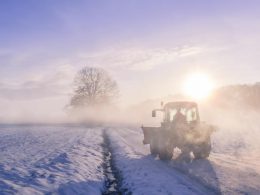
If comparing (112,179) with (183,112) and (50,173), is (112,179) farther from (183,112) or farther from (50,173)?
(183,112)

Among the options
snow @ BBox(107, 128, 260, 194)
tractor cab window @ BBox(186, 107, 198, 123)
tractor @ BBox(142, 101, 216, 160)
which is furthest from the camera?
tractor cab window @ BBox(186, 107, 198, 123)

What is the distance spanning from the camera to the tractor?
654 inches

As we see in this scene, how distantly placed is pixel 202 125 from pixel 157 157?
298cm

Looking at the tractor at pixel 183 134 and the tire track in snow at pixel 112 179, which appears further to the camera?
the tractor at pixel 183 134

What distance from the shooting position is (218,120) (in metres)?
45.2

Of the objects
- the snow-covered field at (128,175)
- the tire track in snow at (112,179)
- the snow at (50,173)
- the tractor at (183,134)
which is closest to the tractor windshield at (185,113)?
the tractor at (183,134)

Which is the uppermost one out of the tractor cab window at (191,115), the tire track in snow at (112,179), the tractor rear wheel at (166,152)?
the tractor cab window at (191,115)

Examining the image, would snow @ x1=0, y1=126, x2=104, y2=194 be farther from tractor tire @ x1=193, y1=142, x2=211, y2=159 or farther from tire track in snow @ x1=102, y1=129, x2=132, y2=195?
tractor tire @ x1=193, y1=142, x2=211, y2=159

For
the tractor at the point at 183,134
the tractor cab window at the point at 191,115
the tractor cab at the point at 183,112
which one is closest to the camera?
the tractor at the point at 183,134

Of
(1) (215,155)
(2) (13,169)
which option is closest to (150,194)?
(2) (13,169)

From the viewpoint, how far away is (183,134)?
1652 cm

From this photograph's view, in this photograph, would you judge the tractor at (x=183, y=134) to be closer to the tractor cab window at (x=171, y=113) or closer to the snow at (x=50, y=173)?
the tractor cab window at (x=171, y=113)

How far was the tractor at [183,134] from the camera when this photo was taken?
1661cm

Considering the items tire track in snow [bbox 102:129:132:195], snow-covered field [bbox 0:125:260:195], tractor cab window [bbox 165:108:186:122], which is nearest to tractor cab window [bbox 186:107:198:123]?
tractor cab window [bbox 165:108:186:122]
